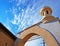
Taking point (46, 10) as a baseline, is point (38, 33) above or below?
below

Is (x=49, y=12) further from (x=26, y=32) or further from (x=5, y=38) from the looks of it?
(x=5, y=38)

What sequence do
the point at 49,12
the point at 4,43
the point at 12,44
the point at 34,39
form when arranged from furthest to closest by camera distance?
the point at 34,39
the point at 49,12
the point at 12,44
the point at 4,43

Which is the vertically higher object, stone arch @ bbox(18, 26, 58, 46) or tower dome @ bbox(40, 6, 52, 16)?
tower dome @ bbox(40, 6, 52, 16)

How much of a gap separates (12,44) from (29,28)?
2414 mm

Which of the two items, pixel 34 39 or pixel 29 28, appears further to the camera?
pixel 34 39

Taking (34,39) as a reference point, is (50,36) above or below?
below

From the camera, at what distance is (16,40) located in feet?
51.7

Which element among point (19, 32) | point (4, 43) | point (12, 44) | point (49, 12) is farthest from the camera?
point (49, 12)

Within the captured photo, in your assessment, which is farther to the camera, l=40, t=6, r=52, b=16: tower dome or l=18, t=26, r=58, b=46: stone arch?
l=40, t=6, r=52, b=16: tower dome

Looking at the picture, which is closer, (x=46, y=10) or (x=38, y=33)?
(x=38, y=33)

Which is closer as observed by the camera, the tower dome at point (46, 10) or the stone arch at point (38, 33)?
the stone arch at point (38, 33)

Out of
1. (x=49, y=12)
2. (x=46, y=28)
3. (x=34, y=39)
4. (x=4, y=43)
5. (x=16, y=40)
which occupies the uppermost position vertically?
(x=49, y=12)

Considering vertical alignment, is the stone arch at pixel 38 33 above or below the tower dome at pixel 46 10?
below

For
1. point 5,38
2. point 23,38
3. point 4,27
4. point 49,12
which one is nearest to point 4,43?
point 5,38
